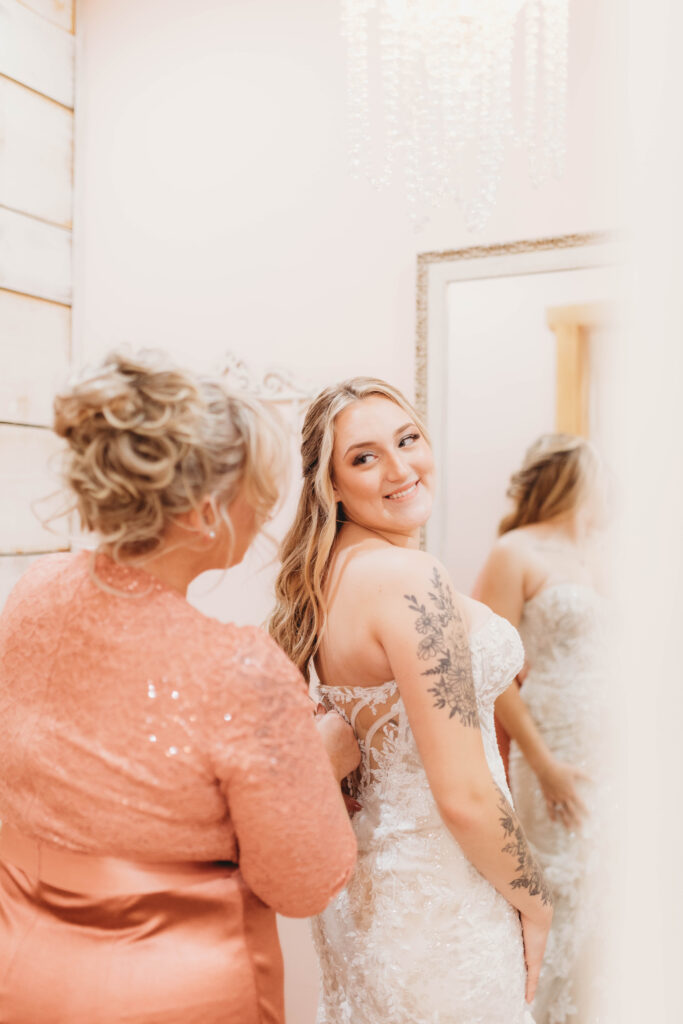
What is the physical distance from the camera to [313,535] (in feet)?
4.67

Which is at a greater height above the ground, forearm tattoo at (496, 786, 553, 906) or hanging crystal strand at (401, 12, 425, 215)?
hanging crystal strand at (401, 12, 425, 215)

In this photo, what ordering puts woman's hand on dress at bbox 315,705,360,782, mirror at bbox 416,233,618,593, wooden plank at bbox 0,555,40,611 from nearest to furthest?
1. woman's hand on dress at bbox 315,705,360,782
2. mirror at bbox 416,233,618,593
3. wooden plank at bbox 0,555,40,611

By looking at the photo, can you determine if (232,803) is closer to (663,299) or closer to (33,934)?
(33,934)

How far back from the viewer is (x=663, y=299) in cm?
179

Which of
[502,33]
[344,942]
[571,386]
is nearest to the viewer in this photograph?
[344,942]

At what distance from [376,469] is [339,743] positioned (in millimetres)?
414

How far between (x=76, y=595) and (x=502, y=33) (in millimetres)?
1392

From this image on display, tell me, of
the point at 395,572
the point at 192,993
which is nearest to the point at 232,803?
the point at 192,993

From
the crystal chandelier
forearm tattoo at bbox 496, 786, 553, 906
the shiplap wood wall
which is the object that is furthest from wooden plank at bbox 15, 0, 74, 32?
forearm tattoo at bbox 496, 786, 553, 906

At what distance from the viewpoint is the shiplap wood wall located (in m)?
2.24

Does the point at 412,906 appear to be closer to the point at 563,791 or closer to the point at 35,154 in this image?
the point at 563,791

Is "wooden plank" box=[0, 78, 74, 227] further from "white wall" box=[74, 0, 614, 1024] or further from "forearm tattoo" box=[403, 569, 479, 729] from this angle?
"forearm tattoo" box=[403, 569, 479, 729]

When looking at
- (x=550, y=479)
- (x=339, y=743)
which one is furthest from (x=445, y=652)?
(x=550, y=479)

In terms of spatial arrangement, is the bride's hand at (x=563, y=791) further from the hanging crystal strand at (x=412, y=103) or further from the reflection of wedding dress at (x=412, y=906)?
the hanging crystal strand at (x=412, y=103)
